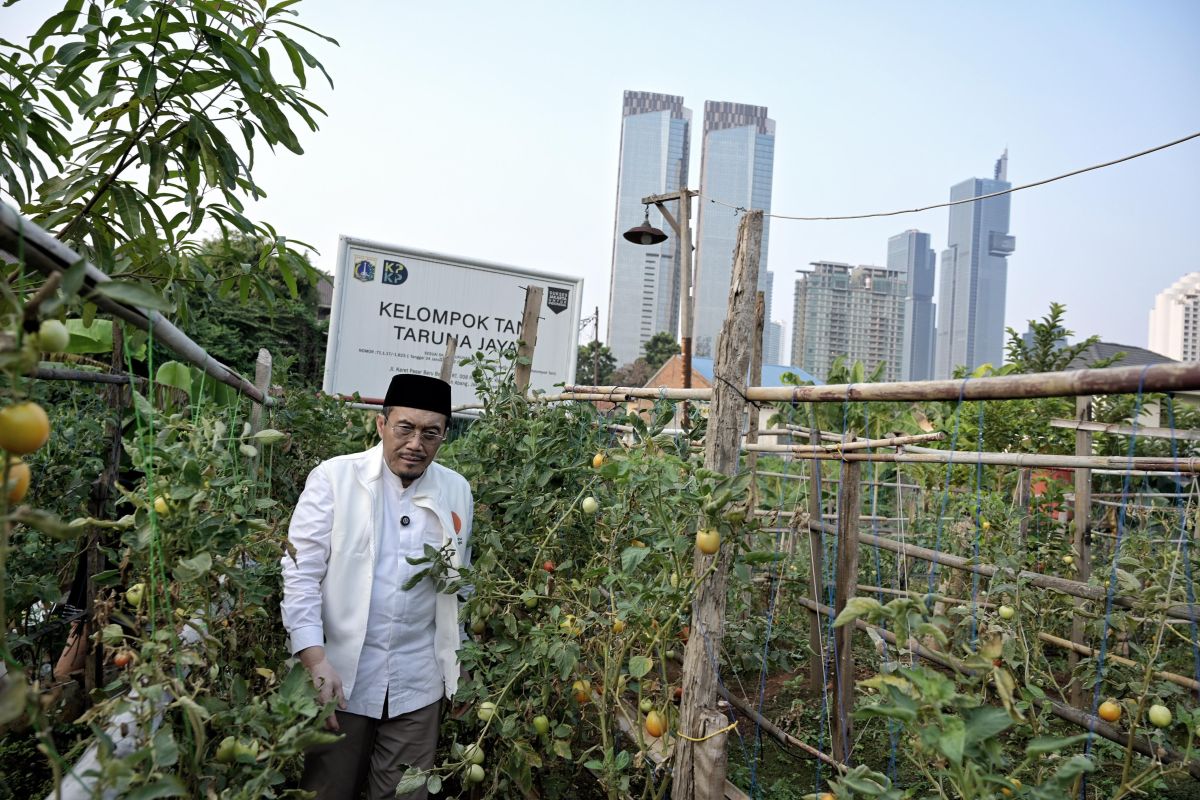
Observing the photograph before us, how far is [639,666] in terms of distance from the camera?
7.09ft

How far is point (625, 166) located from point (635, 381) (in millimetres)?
29527

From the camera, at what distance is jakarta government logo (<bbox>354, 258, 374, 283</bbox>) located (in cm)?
826

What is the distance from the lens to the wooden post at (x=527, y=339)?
4160 mm

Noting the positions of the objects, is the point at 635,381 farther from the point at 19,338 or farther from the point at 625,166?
the point at 19,338

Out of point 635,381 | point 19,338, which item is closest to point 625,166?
point 635,381

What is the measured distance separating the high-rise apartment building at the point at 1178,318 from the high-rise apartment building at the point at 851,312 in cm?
1787

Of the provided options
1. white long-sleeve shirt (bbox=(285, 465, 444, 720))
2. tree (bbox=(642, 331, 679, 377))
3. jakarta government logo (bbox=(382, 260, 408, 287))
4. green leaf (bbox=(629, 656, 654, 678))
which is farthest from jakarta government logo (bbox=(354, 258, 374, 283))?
tree (bbox=(642, 331, 679, 377))

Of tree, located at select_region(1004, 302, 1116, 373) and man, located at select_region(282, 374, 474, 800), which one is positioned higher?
tree, located at select_region(1004, 302, 1116, 373)

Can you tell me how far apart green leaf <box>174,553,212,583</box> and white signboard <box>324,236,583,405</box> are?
6.68 m

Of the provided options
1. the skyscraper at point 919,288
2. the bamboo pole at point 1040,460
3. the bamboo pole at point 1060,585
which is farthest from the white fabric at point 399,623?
the skyscraper at point 919,288

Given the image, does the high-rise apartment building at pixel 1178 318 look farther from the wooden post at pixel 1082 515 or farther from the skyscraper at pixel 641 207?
the wooden post at pixel 1082 515

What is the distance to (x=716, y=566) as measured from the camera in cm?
210

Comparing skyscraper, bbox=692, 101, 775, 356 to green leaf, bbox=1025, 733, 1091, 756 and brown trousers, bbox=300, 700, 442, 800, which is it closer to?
brown trousers, bbox=300, 700, 442, 800

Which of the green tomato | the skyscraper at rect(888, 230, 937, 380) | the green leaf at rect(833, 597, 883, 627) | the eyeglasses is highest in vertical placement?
the skyscraper at rect(888, 230, 937, 380)
